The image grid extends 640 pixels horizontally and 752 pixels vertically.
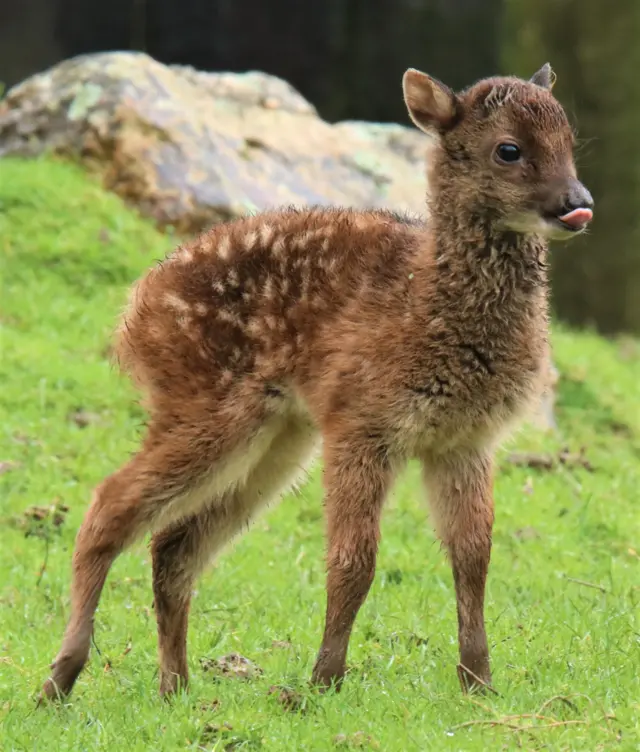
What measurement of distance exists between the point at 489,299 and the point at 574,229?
1.50ft

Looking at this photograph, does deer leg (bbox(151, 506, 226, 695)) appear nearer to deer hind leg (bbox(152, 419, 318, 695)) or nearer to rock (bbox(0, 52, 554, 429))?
deer hind leg (bbox(152, 419, 318, 695))

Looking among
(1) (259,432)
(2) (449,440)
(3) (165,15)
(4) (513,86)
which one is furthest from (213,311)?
(3) (165,15)

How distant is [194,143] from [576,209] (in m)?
6.56

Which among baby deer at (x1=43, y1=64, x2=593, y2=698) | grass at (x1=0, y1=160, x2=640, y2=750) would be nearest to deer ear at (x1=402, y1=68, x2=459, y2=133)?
baby deer at (x1=43, y1=64, x2=593, y2=698)

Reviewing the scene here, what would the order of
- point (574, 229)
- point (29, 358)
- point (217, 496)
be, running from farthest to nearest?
1. point (29, 358)
2. point (217, 496)
3. point (574, 229)

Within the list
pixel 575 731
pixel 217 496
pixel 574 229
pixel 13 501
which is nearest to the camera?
pixel 575 731

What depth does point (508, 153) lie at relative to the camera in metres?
4.66

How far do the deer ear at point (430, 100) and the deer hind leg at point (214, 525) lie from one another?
1230mm

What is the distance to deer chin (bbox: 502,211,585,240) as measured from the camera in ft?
14.6

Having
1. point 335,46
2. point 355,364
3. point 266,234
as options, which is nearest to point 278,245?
point 266,234

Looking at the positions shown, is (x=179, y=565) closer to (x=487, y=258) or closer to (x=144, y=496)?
(x=144, y=496)

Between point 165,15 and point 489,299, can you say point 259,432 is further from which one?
point 165,15

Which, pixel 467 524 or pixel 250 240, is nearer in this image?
pixel 467 524

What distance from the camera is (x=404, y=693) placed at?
4.64 meters
